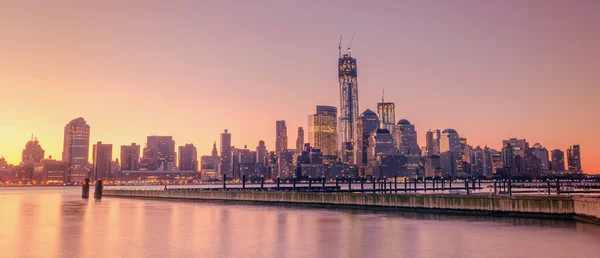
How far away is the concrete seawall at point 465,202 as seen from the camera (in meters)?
30.1

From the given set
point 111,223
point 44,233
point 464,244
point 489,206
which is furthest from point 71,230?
point 489,206

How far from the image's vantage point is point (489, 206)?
35375mm

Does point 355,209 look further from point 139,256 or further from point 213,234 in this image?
point 139,256

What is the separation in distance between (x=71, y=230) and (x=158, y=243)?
32.0 feet

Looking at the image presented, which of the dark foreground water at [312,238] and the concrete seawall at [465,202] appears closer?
the dark foreground water at [312,238]

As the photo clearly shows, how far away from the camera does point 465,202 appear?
37.3 metres

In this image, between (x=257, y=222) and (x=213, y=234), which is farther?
(x=257, y=222)

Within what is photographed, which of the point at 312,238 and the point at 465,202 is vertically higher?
the point at 465,202

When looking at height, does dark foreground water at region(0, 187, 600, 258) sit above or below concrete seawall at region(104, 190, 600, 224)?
below

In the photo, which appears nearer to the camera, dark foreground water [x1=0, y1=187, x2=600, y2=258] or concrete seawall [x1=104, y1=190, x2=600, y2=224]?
dark foreground water [x1=0, y1=187, x2=600, y2=258]

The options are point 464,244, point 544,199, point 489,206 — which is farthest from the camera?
point 489,206

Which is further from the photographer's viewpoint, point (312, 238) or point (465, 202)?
point (465, 202)

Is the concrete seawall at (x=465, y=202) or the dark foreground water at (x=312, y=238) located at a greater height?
the concrete seawall at (x=465, y=202)

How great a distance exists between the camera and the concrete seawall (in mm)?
30109
